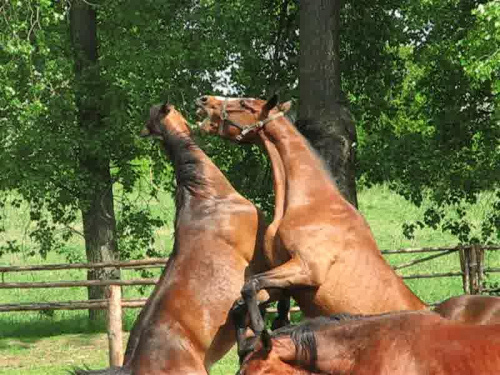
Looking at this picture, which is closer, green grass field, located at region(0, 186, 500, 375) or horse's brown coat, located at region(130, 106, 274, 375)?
horse's brown coat, located at region(130, 106, 274, 375)

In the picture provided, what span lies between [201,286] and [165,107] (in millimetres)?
1375

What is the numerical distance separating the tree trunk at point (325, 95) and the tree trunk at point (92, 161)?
14.5 ft

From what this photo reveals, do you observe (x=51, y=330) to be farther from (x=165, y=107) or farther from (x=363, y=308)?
(x=363, y=308)

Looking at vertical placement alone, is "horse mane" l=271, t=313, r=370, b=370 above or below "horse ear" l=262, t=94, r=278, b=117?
below

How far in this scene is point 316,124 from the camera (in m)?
12.9

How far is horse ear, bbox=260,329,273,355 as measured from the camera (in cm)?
473

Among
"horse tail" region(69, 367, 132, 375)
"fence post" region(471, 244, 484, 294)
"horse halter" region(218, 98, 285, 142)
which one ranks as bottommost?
"fence post" region(471, 244, 484, 294)

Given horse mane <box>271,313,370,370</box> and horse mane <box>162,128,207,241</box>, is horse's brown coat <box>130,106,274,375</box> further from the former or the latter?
horse mane <box>271,313,370,370</box>

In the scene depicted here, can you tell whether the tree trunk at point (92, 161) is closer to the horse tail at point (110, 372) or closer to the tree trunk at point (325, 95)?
the tree trunk at point (325, 95)

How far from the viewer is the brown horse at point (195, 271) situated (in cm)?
663

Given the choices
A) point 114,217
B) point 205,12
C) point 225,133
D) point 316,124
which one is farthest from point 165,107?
point 114,217

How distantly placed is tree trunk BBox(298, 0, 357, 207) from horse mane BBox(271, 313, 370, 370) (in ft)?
24.7

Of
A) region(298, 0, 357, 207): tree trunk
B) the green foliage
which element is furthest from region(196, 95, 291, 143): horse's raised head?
the green foliage

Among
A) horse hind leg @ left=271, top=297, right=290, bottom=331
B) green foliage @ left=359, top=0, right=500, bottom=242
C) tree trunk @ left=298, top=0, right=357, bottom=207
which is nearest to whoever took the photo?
horse hind leg @ left=271, top=297, right=290, bottom=331
